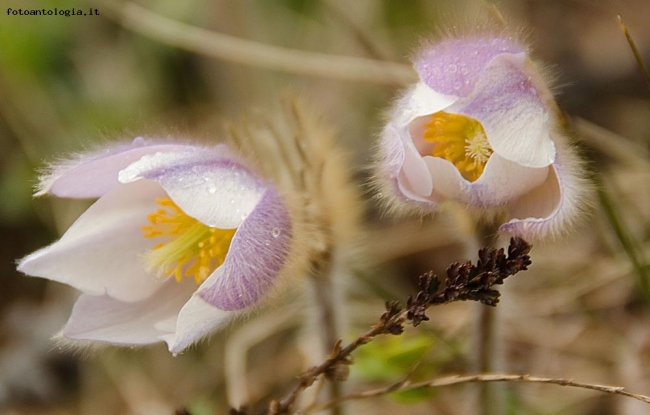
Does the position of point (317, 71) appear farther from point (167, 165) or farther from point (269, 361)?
point (167, 165)

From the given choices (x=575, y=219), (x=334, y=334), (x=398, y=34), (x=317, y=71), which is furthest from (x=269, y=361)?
(x=398, y=34)

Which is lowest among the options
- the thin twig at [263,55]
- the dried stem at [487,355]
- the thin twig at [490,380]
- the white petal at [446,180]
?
the thin twig at [490,380]

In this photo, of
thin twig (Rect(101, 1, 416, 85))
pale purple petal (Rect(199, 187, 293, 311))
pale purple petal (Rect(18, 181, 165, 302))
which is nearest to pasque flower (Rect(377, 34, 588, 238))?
pale purple petal (Rect(199, 187, 293, 311))

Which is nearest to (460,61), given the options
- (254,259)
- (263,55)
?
(254,259)

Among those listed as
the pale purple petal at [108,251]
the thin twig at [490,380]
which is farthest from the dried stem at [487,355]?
the pale purple petal at [108,251]

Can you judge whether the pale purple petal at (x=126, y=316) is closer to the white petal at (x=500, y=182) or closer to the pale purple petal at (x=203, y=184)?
the pale purple petal at (x=203, y=184)

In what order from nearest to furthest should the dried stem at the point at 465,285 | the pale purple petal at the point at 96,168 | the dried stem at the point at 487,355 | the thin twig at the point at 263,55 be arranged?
the dried stem at the point at 465,285
the pale purple petal at the point at 96,168
the dried stem at the point at 487,355
the thin twig at the point at 263,55

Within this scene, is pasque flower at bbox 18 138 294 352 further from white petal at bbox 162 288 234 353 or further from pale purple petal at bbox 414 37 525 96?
pale purple petal at bbox 414 37 525 96
